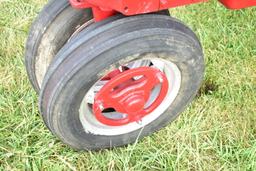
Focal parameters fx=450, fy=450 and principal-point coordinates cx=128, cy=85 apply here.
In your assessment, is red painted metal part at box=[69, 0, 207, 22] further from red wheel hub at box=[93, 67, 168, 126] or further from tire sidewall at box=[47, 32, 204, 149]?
red wheel hub at box=[93, 67, 168, 126]

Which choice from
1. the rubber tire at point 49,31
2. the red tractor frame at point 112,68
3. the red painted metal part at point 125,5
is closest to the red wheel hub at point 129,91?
the red tractor frame at point 112,68

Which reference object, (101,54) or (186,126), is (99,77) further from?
(186,126)

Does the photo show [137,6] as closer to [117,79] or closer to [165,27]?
[165,27]

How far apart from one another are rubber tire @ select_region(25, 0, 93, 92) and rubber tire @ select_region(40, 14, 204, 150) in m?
0.28

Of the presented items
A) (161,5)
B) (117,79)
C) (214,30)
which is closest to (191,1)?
(161,5)

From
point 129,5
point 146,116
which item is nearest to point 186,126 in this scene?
point 146,116

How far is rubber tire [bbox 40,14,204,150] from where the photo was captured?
1597 millimetres

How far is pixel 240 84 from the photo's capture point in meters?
2.27

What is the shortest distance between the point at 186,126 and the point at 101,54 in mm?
682

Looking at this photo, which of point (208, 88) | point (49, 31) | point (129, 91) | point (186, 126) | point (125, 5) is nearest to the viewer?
point (125, 5)

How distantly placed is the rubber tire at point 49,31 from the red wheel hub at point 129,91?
0.34 metres

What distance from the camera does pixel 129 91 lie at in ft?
5.81

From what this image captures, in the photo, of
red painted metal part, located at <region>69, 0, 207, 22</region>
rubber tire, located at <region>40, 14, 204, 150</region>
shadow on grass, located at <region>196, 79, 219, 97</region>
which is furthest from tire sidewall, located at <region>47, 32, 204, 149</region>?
shadow on grass, located at <region>196, 79, 219, 97</region>

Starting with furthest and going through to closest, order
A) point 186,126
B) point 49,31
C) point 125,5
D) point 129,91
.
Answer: point 186,126, point 49,31, point 129,91, point 125,5
